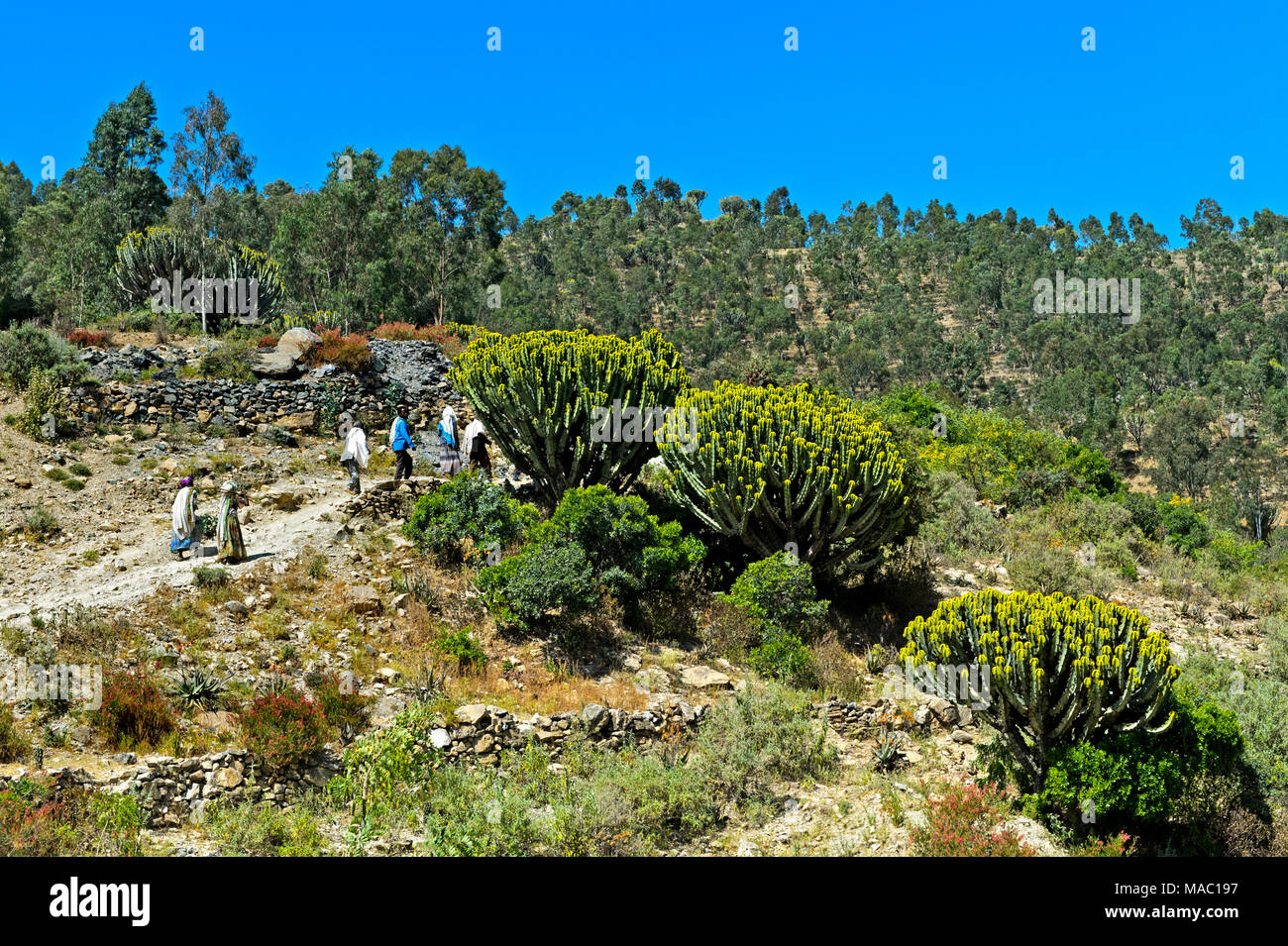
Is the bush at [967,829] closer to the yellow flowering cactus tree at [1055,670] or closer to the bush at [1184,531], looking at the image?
the yellow flowering cactus tree at [1055,670]

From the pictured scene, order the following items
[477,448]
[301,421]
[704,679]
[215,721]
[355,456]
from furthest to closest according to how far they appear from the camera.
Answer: [301,421], [477,448], [355,456], [704,679], [215,721]

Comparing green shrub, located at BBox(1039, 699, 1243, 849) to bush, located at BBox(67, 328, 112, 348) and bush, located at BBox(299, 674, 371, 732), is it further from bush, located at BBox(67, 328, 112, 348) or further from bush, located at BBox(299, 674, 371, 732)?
bush, located at BBox(67, 328, 112, 348)

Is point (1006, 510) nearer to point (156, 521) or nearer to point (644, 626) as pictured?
point (644, 626)

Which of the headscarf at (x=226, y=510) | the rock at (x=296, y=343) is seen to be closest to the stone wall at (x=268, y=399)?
the rock at (x=296, y=343)

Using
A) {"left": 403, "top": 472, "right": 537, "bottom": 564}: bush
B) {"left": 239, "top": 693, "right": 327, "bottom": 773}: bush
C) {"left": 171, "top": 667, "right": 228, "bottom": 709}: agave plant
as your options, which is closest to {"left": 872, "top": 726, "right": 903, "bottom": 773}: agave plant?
{"left": 239, "top": 693, "right": 327, "bottom": 773}: bush

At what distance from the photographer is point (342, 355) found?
20328 mm

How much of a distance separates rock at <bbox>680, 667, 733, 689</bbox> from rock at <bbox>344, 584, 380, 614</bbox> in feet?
13.8

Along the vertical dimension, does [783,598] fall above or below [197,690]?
above

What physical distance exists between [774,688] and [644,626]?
2264 mm

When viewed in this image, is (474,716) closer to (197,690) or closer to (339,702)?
(339,702)

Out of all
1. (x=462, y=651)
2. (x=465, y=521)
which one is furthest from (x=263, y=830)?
(x=465, y=521)

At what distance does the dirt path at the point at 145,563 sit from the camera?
10.3 metres

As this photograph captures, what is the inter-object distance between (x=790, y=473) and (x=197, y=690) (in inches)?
314
